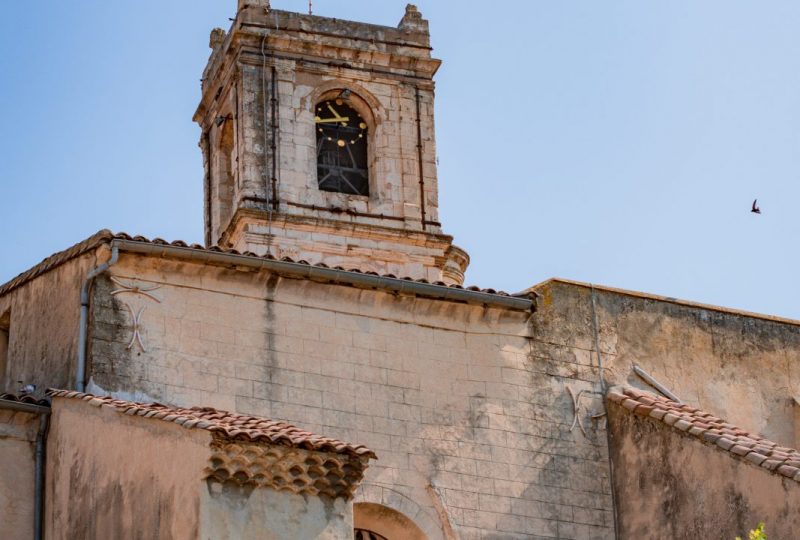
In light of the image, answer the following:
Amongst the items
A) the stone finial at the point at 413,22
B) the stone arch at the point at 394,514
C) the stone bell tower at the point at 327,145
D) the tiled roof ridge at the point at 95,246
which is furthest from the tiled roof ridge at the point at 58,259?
the stone finial at the point at 413,22

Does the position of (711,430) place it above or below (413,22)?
below

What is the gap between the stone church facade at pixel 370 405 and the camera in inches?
735

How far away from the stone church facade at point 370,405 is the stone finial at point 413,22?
1362cm

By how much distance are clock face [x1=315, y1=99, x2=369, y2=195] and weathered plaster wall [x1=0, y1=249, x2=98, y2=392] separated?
11735 mm

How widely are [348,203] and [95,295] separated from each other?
1338cm

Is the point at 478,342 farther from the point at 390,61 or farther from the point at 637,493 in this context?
the point at 390,61

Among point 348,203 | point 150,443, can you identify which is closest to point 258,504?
point 150,443

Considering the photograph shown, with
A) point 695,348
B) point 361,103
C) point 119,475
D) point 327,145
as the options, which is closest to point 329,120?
point 327,145

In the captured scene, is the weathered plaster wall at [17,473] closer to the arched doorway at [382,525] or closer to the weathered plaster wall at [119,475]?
the weathered plaster wall at [119,475]

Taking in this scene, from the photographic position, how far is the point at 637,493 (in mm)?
22797

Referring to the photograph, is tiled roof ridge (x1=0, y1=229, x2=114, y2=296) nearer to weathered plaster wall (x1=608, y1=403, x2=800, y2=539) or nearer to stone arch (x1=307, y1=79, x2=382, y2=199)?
weathered plaster wall (x1=608, y1=403, x2=800, y2=539)

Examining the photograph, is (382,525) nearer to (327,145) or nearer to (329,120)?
(327,145)

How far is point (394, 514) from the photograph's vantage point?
21.9 m

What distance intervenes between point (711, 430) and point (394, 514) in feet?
10.8
